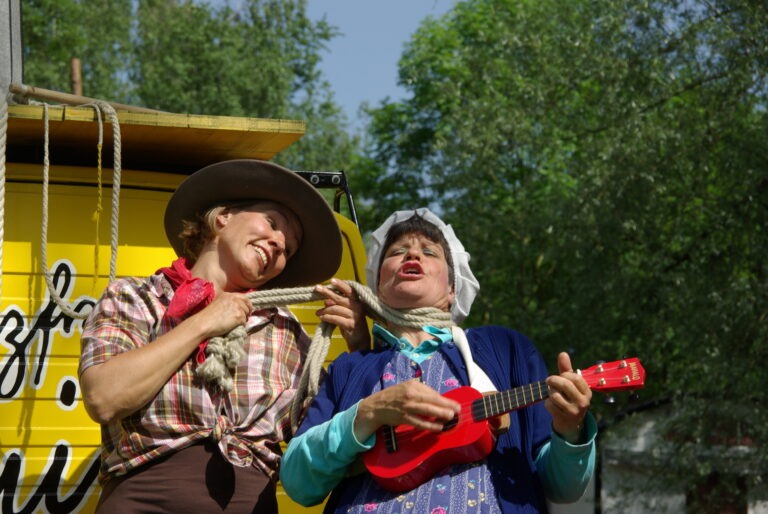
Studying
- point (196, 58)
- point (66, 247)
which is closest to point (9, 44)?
point (66, 247)

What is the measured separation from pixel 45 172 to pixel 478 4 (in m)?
23.3

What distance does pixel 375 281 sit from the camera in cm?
392

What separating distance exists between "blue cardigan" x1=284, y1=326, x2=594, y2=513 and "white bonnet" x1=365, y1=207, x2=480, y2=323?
127mm

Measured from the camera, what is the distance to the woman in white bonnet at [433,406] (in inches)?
129

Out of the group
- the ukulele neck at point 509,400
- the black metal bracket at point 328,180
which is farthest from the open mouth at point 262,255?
the black metal bracket at point 328,180

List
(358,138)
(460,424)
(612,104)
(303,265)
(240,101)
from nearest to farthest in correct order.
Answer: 1. (460,424)
2. (303,265)
3. (612,104)
4. (240,101)
5. (358,138)

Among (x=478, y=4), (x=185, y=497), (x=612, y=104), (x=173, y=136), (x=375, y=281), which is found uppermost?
(x=478, y=4)

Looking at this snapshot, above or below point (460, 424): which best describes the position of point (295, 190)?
above

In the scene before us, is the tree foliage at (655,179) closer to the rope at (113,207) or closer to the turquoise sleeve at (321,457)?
the rope at (113,207)

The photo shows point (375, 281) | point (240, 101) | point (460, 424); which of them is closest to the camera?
point (460, 424)

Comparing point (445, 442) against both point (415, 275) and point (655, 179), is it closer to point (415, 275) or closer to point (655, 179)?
point (415, 275)

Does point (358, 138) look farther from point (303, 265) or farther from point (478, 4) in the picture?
point (303, 265)

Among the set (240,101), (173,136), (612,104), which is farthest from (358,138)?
(173,136)

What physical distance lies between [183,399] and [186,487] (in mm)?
258
